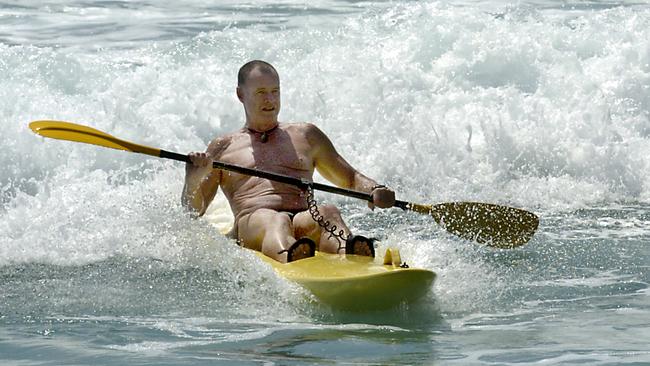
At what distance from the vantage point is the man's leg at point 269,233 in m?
6.44

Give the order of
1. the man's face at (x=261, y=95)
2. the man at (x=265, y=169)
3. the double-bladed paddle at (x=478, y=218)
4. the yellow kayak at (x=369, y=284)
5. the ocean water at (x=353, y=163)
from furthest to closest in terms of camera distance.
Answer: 1. the double-bladed paddle at (x=478, y=218)
2. the man's face at (x=261, y=95)
3. the man at (x=265, y=169)
4. the yellow kayak at (x=369, y=284)
5. the ocean water at (x=353, y=163)

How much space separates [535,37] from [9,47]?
194 inches

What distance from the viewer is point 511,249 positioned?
761cm

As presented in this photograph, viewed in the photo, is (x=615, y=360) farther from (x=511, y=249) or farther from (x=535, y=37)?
(x=535, y=37)

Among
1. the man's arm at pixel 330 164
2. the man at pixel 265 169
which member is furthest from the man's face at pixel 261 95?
the man's arm at pixel 330 164

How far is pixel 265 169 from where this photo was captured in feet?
23.1

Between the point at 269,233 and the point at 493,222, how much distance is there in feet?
4.23

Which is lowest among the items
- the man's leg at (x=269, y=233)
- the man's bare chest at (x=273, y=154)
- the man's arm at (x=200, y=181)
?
the man's leg at (x=269, y=233)

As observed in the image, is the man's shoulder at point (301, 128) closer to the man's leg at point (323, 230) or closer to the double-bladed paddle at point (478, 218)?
the man's leg at point (323, 230)

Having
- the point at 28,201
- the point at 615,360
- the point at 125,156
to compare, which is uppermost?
the point at 125,156

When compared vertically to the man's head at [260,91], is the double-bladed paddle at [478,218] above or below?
below

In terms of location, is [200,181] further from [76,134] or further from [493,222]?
[493,222]

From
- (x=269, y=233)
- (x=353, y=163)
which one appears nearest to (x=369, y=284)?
(x=269, y=233)

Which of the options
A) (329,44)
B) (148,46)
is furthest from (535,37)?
(148,46)
